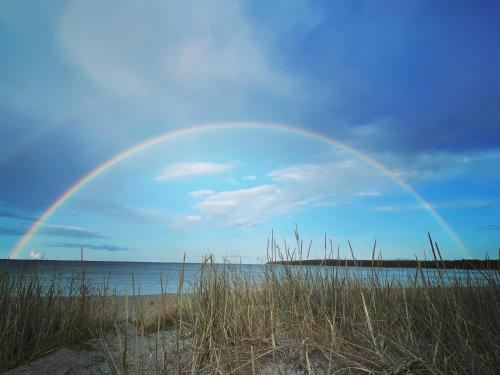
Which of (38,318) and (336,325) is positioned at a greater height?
(38,318)

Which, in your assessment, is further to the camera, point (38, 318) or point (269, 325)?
point (38, 318)

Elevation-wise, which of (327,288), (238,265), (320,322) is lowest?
(320,322)

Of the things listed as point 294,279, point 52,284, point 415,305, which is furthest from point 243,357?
point 52,284

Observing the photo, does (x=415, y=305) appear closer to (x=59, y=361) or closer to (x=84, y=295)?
(x=59, y=361)

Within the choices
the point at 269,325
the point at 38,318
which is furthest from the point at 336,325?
the point at 38,318

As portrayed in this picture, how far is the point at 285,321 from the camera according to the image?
3.87m

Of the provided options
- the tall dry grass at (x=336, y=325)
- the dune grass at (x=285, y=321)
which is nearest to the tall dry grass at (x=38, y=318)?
the dune grass at (x=285, y=321)

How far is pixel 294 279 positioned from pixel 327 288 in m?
0.44

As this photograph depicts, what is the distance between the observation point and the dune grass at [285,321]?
301 cm

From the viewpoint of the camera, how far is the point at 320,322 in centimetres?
402

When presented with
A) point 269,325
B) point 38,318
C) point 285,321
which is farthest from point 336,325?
point 38,318

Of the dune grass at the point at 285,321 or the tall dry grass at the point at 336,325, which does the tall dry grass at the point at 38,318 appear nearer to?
the dune grass at the point at 285,321

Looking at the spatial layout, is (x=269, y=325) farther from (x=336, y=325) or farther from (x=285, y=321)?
(x=336, y=325)

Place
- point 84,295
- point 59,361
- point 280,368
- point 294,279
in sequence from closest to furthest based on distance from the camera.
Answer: point 280,368 → point 59,361 → point 294,279 → point 84,295
